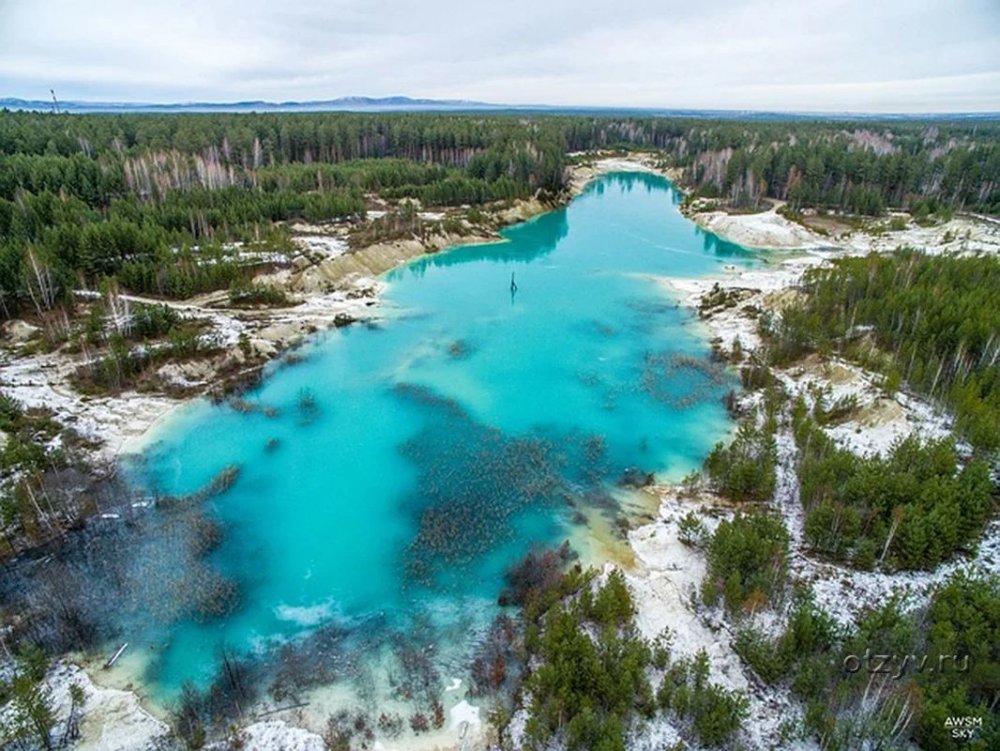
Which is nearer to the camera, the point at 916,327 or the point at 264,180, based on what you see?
the point at 916,327

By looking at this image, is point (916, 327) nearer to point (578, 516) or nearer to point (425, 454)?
point (578, 516)

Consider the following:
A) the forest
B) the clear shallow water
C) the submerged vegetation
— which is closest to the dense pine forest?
the submerged vegetation

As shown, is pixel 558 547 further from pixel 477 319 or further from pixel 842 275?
pixel 842 275

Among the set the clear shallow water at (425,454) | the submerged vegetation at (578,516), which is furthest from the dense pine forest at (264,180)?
the clear shallow water at (425,454)

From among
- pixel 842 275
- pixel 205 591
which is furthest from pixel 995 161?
pixel 205 591

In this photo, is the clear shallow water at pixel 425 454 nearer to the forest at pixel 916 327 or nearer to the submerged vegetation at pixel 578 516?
the submerged vegetation at pixel 578 516

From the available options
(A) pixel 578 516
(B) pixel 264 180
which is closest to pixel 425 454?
(A) pixel 578 516
